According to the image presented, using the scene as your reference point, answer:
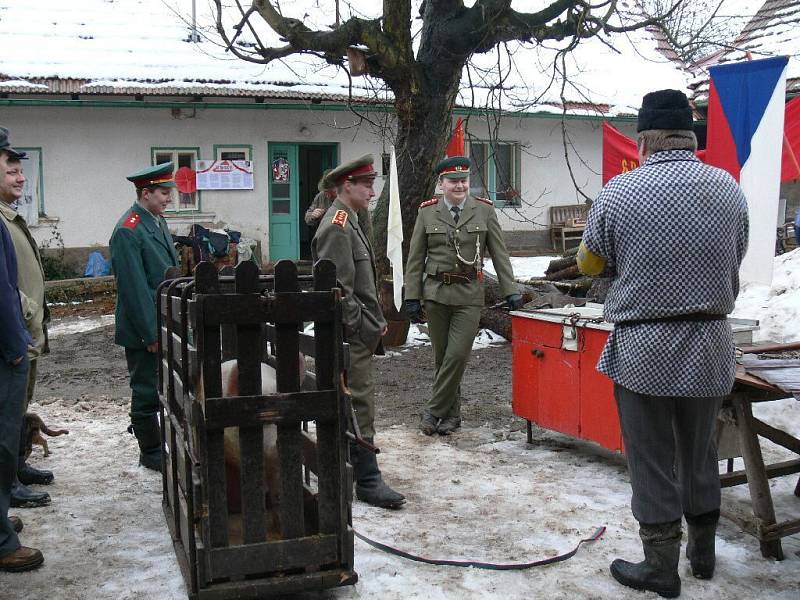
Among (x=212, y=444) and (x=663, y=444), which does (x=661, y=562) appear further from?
(x=212, y=444)

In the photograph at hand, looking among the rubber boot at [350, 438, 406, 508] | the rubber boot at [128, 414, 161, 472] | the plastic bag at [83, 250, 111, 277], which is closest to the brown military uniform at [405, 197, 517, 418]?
the rubber boot at [350, 438, 406, 508]

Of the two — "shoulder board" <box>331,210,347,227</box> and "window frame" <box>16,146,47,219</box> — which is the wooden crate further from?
"window frame" <box>16,146,47,219</box>

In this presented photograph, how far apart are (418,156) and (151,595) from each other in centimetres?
617

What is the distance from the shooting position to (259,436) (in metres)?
3.36

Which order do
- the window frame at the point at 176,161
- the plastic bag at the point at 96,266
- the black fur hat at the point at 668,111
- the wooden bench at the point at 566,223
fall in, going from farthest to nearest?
the wooden bench at the point at 566,223
the window frame at the point at 176,161
the plastic bag at the point at 96,266
the black fur hat at the point at 668,111

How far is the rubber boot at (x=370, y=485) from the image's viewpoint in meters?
4.68

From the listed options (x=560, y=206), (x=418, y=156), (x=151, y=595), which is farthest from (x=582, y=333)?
(x=560, y=206)

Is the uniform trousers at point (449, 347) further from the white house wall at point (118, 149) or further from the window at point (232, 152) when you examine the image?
the window at point (232, 152)

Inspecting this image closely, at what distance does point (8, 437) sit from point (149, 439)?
152cm

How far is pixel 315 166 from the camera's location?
19.0 meters

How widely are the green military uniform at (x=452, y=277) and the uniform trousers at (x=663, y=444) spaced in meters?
2.63

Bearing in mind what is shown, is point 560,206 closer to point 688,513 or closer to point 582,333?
point 582,333

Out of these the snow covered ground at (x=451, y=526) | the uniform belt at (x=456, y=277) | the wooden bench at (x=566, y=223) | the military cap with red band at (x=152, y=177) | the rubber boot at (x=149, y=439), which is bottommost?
the snow covered ground at (x=451, y=526)

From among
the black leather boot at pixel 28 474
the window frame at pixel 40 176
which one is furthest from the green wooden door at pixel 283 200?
the black leather boot at pixel 28 474
